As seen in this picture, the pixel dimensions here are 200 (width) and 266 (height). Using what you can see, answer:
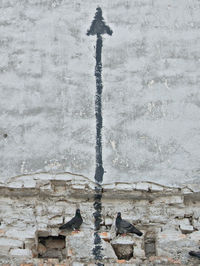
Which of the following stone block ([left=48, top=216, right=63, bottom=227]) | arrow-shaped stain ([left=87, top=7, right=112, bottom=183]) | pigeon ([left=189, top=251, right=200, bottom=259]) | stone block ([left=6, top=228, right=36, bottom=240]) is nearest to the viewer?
pigeon ([left=189, top=251, right=200, bottom=259])

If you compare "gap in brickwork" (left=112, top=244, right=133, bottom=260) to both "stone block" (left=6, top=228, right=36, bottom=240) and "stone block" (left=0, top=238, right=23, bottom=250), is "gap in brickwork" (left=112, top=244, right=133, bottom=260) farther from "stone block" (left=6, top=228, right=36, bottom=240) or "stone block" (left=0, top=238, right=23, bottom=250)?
"stone block" (left=0, top=238, right=23, bottom=250)

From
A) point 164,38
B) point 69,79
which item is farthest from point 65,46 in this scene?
point 164,38

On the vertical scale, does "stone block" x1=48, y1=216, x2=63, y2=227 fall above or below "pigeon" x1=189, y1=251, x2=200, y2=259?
above

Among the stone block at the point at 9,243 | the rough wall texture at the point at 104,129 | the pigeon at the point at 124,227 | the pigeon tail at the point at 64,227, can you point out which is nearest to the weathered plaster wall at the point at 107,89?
the rough wall texture at the point at 104,129

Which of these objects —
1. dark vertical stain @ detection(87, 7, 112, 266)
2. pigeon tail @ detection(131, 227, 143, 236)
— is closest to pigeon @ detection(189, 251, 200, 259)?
pigeon tail @ detection(131, 227, 143, 236)

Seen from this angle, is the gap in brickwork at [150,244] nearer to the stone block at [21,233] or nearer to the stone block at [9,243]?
the stone block at [21,233]

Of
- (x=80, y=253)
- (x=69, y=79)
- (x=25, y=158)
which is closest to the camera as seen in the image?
(x=80, y=253)

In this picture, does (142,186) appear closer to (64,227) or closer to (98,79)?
(64,227)

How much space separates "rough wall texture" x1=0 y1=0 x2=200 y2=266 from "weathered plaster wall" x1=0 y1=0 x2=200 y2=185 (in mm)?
12

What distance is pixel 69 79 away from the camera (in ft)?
21.5

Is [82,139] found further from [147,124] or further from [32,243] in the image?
[32,243]

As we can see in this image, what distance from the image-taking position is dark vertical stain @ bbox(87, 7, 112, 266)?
5.76 m

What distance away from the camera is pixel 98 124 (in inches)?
249

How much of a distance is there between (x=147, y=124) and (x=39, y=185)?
135 cm
